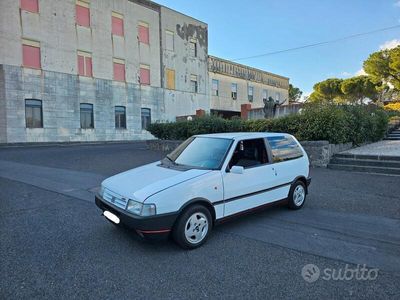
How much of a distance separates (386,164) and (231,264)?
7.61m

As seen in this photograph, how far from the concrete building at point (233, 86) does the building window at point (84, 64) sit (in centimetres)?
1453

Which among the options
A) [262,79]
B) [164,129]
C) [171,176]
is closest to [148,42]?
[164,129]

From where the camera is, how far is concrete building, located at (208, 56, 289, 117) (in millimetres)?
34019

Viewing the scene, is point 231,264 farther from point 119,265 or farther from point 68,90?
point 68,90

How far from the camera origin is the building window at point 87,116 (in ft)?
73.9

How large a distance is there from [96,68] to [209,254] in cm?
2296

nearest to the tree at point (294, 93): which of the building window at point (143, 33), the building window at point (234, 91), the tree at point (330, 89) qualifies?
the tree at point (330, 89)

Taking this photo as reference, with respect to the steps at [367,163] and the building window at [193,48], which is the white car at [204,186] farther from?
the building window at [193,48]

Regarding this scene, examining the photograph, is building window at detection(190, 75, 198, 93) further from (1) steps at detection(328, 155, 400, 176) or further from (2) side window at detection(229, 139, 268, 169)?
(2) side window at detection(229, 139, 268, 169)

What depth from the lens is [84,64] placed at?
2250 centimetres

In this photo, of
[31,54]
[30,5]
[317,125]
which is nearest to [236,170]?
[317,125]

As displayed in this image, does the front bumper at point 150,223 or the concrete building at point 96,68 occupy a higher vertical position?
the concrete building at point 96,68

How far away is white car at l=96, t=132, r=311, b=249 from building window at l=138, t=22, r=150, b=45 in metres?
24.5

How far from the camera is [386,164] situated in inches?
339
